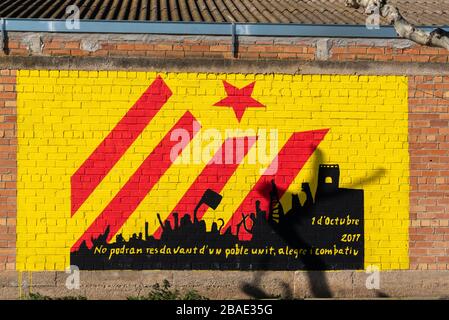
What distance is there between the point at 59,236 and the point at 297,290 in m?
3.31

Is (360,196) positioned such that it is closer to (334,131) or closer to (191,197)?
(334,131)

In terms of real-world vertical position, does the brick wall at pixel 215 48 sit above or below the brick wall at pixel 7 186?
above

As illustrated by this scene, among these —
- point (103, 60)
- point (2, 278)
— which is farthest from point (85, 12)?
point (2, 278)

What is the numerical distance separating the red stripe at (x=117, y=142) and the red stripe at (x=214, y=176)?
3.36 feet

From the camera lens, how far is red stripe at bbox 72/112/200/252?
905cm

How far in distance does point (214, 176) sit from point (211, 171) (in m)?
0.08

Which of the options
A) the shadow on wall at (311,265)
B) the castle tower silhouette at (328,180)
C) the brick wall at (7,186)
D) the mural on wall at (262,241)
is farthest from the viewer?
the castle tower silhouette at (328,180)

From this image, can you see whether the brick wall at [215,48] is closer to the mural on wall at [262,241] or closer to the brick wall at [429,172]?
the brick wall at [429,172]

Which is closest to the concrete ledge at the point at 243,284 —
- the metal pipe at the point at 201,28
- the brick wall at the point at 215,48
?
the brick wall at the point at 215,48

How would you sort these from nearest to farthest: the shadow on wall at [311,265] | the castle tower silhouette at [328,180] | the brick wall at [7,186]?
the brick wall at [7,186] < the shadow on wall at [311,265] < the castle tower silhouette at [328,180]

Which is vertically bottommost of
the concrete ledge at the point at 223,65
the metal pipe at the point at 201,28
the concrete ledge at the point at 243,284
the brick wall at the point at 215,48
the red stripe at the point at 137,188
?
the concrete ledge at the point at 243,284

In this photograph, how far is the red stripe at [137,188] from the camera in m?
9.05

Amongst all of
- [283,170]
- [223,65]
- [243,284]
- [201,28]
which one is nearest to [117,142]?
[223,65]

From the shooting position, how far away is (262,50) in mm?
9273
